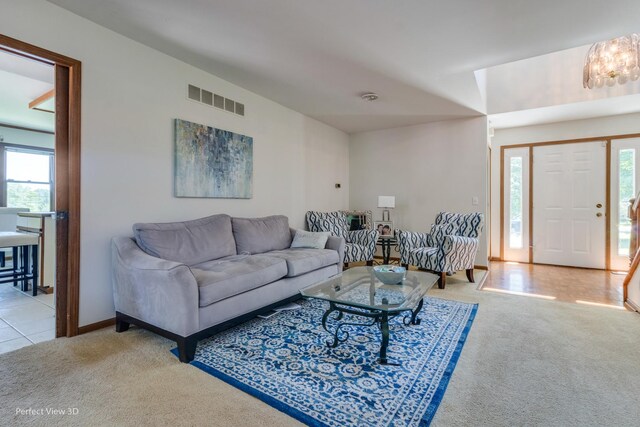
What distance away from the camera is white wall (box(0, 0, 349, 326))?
94.1 inches

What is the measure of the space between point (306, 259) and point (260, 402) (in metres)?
1.64

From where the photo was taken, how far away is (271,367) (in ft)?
6.46

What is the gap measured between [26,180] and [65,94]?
14.7 ft

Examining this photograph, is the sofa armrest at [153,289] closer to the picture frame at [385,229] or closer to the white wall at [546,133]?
the picture frame at [385,229]

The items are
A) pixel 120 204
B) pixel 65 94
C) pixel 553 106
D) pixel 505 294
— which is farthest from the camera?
pixel 553 106

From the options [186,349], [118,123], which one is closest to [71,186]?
[118,123]

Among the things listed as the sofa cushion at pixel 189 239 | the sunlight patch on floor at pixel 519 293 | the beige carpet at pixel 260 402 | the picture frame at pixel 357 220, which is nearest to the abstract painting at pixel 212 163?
the sofa cushion at pixel 189 239

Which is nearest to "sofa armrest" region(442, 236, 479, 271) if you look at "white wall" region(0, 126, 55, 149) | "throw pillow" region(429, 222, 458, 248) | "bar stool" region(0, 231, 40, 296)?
"throw pillow" region(429, 222, 458, 248)

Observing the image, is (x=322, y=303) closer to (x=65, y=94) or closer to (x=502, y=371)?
(x=502, y=371)

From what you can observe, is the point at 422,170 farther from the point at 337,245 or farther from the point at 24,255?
the point at 24,255

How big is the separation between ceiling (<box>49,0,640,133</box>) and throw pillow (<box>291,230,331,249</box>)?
180cm

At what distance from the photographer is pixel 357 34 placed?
259cm

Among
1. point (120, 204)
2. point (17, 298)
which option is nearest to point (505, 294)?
point (120, 204)

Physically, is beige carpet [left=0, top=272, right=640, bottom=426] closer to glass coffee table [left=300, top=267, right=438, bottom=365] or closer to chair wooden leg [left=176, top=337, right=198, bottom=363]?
chair wooden leg [left=176, top=337, right=198, bottom=363]
